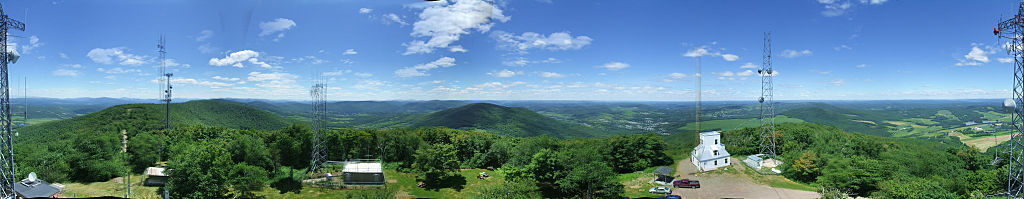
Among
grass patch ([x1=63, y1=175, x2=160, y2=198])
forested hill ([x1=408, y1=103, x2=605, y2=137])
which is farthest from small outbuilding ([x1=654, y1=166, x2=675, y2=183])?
forested hill ([x1=408, y1=103, x2=605, y2=137])

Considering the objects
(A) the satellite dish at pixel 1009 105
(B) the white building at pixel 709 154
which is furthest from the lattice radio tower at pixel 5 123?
(B) the white building at pixel 709 154

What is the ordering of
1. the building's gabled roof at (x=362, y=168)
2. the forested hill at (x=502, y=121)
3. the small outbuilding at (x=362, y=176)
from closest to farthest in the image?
the small outbuilding at (x=362, y=176) < the building's gabled roof at (x=362, y=168) < the forested hill at (x=502, y=121)

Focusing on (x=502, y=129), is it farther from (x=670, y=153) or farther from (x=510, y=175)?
(x=510, y=175)

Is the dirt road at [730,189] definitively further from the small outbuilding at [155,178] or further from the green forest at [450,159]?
the small outbuilding at [155,178]

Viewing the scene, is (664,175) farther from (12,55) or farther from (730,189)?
(12,55)

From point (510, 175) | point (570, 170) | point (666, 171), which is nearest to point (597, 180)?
point (570, 170)

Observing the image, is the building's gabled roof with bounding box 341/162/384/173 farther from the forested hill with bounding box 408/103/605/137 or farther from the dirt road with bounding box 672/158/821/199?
the forested hill with bounding box 408/103/605/137

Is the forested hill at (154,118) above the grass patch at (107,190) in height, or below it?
above
